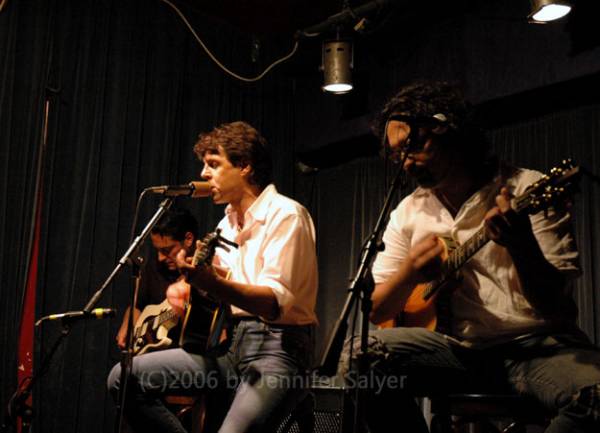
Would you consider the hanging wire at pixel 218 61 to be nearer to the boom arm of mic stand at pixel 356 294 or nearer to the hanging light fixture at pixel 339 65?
the hanging light fixture at pixel 339 65

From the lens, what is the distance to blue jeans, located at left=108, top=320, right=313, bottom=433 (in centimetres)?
262

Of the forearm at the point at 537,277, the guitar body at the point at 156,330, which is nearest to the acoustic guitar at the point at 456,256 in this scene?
the forearm at the point at 537,277

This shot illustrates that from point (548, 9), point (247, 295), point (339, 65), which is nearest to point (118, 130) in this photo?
point (339, 65)

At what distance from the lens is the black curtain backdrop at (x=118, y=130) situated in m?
4.76

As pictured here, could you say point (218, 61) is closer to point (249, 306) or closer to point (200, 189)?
point (200, 189)

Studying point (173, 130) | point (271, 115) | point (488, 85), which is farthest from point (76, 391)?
point (488, 85)

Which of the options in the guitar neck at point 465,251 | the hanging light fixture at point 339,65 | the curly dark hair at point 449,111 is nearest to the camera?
the guitar neck at point 465,251

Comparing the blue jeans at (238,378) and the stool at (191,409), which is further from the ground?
the blue jeans at (238,378)

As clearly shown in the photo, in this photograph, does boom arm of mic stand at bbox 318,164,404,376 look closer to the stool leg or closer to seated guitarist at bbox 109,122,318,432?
the stool leg

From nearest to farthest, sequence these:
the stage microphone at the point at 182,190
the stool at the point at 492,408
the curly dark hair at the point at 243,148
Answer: the stool at the point at 492,408 → the stage microphone at the point at 182,190 → the curly dark hair at the point at 243,148

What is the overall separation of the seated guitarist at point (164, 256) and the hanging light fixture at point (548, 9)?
2.93 metres

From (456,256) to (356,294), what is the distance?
0.60m

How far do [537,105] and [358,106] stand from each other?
1708mm

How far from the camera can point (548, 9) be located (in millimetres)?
4117
